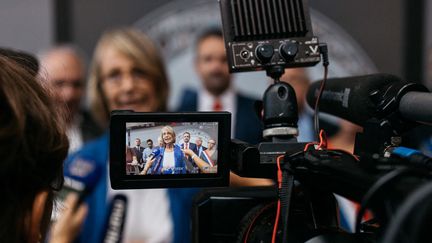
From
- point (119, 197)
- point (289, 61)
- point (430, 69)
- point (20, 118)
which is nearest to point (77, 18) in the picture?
point (119, 197)

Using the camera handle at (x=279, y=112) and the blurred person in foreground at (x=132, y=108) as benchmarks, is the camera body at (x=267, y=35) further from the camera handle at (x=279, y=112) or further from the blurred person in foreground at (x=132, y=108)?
the blurred person in foreground at (x=132, y=108)

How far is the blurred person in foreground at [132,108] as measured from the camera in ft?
6.92

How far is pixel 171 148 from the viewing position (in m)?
0.85

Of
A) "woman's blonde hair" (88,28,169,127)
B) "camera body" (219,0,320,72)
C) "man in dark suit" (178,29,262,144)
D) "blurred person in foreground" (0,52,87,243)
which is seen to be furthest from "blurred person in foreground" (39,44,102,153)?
"blurred person in foreground" (0,52,87,243)

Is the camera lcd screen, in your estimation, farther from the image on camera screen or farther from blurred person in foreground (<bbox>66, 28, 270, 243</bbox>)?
blurred person in foreground (<bbox>66, 28, 270, 243</bbox>)

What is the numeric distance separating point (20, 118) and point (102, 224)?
151 centimetres

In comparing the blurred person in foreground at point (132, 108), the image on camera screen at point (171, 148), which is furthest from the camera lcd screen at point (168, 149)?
the blurred person in foreground at point (132, 108)

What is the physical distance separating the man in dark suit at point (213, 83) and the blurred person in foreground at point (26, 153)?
189 cm

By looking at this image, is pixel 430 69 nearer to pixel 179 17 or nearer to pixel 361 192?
pixel 179 17

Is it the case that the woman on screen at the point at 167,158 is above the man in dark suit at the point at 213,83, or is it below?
below

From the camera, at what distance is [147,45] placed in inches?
97.7

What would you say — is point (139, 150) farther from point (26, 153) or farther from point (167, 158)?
point (26, 153)

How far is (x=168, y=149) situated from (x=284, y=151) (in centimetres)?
17

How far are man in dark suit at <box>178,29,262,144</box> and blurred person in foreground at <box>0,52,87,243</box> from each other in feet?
6.19
